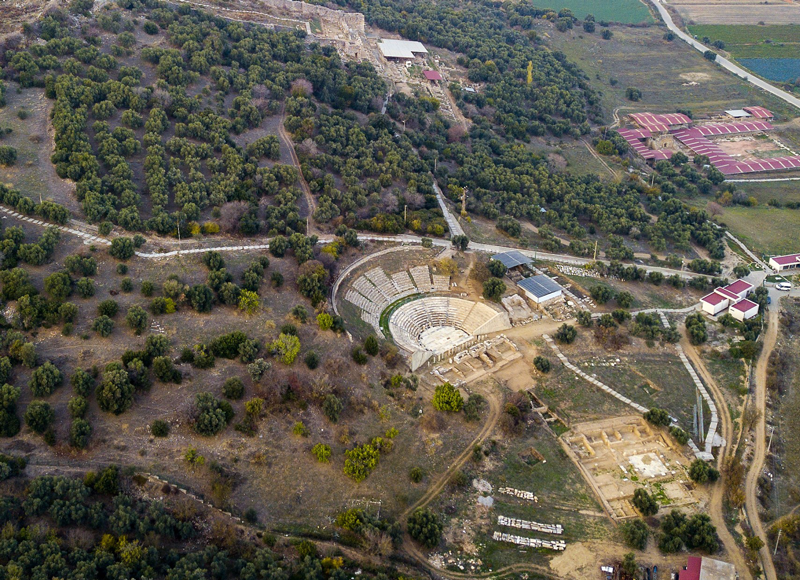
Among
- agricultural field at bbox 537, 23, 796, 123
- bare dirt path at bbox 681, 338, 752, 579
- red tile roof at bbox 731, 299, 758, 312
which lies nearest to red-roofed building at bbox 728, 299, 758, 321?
red tile roof at bbox 731, 299, 758, 312

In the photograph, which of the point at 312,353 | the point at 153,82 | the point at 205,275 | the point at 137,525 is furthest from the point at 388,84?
the point at 137,525

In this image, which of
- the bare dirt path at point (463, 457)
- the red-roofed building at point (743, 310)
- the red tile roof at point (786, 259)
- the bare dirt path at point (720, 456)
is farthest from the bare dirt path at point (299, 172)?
the red tile roof at point (786, 259)

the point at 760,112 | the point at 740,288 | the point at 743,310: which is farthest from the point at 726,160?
the point at 743,310

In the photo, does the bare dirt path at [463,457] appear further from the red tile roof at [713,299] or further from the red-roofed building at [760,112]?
the red-roofed building at [760,112]

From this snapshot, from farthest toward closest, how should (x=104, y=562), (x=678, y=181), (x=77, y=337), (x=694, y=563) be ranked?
(x=678, y=181) < (x=77, y=337) < (x=694, y=563) < (x=104, y=562)

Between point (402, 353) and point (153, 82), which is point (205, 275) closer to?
point (402, 353)

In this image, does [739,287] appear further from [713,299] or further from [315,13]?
[315,13]
